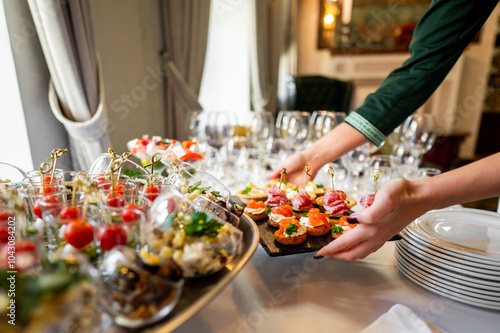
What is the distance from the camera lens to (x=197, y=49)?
281cm

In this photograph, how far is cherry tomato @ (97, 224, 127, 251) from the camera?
0.61 metres

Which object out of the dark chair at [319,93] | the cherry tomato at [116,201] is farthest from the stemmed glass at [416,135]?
the dark chair at [319,93]

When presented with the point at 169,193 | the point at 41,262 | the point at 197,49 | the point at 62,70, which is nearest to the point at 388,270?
the point at 169,193

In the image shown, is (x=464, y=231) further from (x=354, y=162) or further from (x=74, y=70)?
(x=74, y=70)

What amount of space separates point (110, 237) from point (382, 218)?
0.64 m

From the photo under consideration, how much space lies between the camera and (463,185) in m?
0.74

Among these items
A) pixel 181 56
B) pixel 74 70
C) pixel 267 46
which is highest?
pixel 267 46

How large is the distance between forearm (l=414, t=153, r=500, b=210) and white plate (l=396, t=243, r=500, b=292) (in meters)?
0.16

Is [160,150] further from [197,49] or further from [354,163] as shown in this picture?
[197,49]

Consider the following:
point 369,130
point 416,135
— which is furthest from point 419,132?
point 369,130

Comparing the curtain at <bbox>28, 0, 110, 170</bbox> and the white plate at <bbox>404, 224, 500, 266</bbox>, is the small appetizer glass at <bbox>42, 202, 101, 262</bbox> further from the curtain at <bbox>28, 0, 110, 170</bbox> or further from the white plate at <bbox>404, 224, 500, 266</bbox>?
the curtain at <bbox>28, 0, 110, 170</bbox>

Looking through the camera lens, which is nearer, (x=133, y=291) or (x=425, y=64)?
(x=133, y=291)

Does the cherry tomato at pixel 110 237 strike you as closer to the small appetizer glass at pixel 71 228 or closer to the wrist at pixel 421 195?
the small appetizer glass at pixel 71 228

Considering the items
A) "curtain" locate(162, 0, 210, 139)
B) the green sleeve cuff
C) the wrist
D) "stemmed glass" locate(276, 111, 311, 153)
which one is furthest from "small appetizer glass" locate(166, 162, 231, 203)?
"curtain" locate(162, 0, 210, 139)
